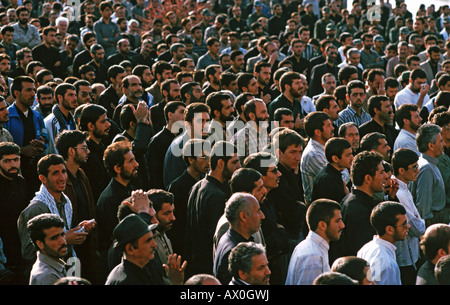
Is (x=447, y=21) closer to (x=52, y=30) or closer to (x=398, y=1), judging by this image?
(x=398, y=1)

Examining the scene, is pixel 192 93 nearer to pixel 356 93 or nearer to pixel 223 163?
pixel 356 93

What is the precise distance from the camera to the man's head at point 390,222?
5113mm

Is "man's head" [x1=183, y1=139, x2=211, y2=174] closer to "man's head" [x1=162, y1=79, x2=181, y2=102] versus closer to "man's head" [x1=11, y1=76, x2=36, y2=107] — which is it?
"man's head" [x1=11, y1=76, x2=36, y2=107]

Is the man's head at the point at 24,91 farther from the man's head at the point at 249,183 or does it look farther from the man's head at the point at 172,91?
the man's head at the point at 249,183

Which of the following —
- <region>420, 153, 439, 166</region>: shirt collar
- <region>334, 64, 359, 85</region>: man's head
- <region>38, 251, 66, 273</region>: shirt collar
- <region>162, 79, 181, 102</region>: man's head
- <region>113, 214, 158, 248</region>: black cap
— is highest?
<region>334, 64, 359, 85</region>: man's head

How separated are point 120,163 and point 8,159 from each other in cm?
95

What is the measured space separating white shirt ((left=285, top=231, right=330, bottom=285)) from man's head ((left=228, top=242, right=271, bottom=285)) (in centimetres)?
55

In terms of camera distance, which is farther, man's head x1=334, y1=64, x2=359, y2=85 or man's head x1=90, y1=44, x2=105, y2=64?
man's head x1=90, y1=44, x2=105, y2=64

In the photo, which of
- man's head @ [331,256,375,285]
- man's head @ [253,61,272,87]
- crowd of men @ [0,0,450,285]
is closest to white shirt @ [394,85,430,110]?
crowd of men @ [0,0,450,285]

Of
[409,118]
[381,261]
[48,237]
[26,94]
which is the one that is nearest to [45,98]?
[26,94]

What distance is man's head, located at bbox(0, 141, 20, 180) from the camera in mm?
6012

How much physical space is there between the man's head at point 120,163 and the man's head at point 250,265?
2.03m

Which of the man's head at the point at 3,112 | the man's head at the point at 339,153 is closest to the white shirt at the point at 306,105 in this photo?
the man's head at the point at 339,153
